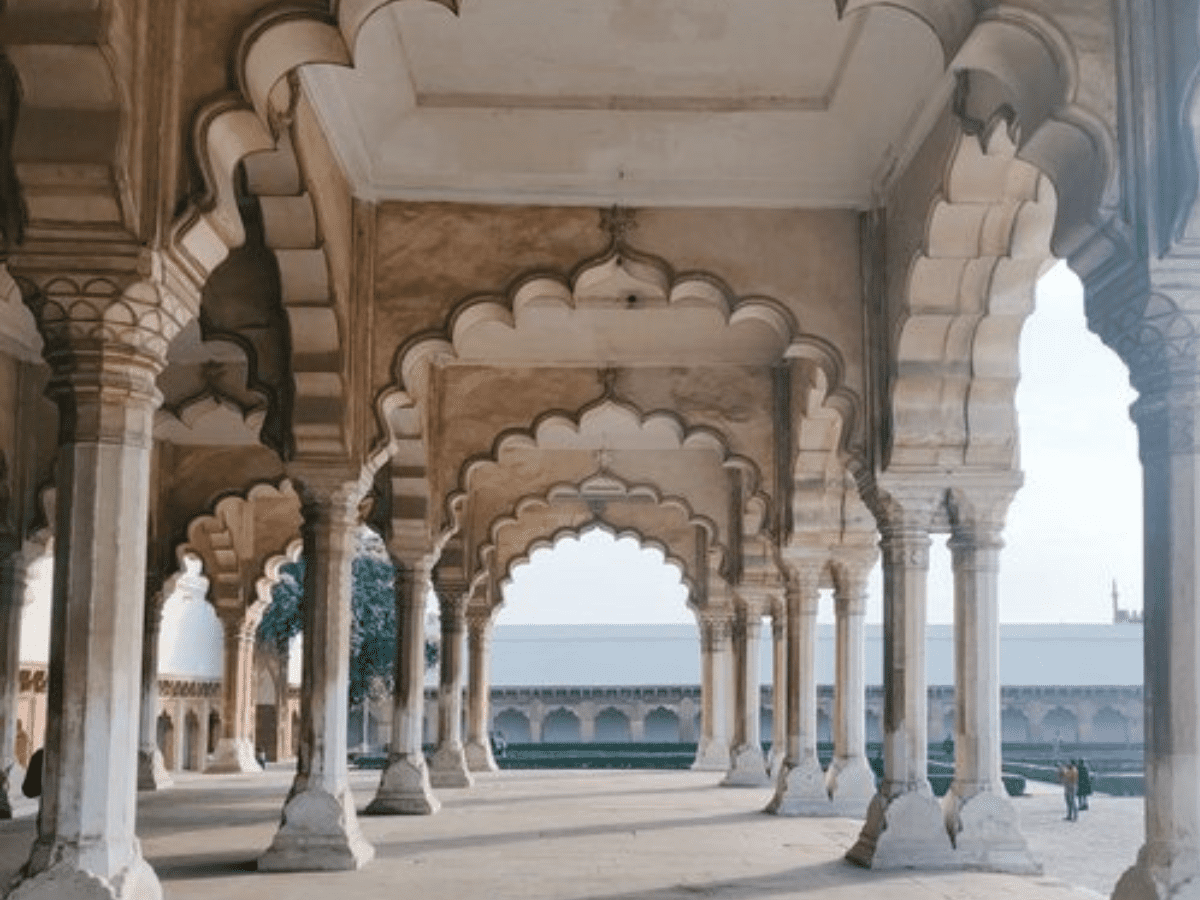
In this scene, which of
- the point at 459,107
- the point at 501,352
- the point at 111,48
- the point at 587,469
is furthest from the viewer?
the point at 587,469

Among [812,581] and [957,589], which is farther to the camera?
[812,581]

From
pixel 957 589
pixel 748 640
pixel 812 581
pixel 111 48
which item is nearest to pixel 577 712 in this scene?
pixel 748 640

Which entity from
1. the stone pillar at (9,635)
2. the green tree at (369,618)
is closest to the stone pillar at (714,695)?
the green tree at (369,618)

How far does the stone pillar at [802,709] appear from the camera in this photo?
17.1 meters

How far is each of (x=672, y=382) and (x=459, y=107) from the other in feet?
21.5

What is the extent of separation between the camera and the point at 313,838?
11.4m

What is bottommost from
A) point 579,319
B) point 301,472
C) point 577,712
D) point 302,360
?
point 577,712

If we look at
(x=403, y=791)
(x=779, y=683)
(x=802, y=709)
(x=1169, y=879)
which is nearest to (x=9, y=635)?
(x=403, y=791)

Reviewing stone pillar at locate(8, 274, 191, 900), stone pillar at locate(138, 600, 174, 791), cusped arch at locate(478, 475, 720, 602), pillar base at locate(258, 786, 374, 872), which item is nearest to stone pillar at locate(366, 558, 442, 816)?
pillar base at locate(258, 786, 374, 872)

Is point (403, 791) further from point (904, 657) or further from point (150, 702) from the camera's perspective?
point (904, 657)

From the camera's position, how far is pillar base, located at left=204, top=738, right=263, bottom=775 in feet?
86.1

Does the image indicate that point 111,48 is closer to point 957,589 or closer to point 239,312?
point 239,312

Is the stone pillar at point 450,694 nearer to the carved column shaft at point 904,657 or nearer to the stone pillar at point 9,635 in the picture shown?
the stone pillar at point 9,635

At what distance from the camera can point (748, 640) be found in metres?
23.1
